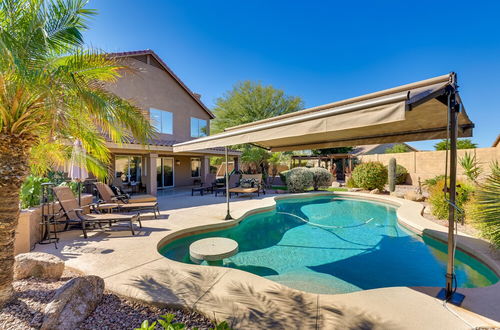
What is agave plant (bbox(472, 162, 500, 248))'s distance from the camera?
5570mm

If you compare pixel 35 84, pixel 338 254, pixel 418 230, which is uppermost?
pixel 35 84

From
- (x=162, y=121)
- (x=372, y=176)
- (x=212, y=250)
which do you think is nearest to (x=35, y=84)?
(x=212, y=250)

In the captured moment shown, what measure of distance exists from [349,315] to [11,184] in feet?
17.3

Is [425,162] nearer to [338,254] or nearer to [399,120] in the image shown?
[338,254]

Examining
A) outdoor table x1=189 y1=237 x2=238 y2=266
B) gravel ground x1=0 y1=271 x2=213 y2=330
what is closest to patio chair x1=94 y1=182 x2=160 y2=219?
outdoor table x1=189 y1=237 x2=238 y2=266

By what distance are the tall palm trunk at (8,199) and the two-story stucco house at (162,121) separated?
11.5m

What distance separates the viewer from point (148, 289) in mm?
3773

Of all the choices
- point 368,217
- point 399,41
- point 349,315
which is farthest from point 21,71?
point 399,41

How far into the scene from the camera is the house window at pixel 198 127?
21.6 metres

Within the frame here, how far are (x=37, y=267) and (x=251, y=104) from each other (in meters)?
29.0

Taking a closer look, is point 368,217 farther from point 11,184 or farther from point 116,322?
point 11,184

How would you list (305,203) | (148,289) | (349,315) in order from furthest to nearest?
(305,203) → (148,289) → (349,315)

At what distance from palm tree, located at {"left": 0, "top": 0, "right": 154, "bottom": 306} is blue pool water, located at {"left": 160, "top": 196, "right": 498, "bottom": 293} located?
159 inches

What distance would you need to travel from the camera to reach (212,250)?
18.2 feet
